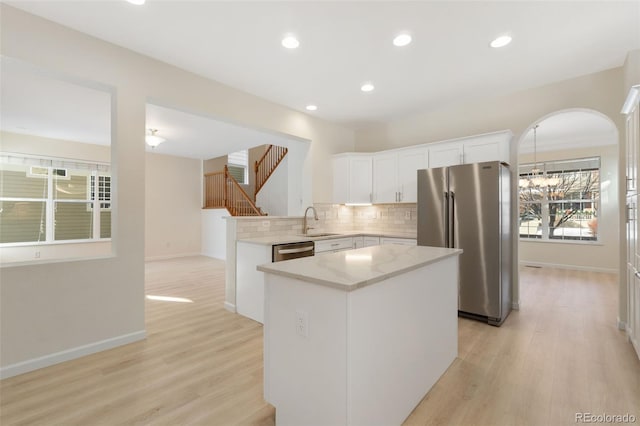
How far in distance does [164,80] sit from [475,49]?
10.2ft

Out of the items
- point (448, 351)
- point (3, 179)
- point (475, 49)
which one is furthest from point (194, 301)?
point (3, 179)

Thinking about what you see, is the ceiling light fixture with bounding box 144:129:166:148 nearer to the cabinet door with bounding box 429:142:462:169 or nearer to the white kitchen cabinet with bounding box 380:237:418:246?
the white kitchen cabinet with bounding box 380:237:418:246

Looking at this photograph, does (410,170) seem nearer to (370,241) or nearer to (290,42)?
(370,241)

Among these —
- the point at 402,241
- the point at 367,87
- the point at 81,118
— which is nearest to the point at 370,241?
the point at 402,241

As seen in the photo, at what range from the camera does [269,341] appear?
1697mm

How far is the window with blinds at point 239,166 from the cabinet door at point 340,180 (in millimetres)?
5593

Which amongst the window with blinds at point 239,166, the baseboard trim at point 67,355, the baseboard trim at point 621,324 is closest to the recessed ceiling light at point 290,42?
the baseboard trim at point 67,355

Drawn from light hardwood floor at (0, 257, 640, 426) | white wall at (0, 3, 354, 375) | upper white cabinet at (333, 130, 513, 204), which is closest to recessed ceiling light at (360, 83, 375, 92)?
upper white cabinet at (333, 130, 513, 204)

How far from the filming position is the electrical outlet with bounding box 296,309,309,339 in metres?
1.51

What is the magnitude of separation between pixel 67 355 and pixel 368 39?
3.77 meters

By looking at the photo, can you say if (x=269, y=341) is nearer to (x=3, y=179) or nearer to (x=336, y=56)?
(x=336, y=56)

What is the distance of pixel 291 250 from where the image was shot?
3.42 meters

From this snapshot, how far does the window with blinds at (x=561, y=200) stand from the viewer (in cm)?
637

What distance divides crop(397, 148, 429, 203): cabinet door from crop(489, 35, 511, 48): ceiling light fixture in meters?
1.68
